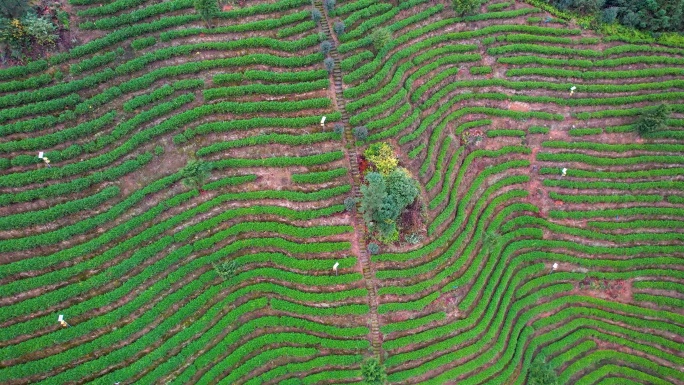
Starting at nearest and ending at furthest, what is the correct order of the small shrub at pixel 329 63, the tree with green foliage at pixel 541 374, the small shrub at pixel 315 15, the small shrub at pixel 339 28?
the tree with green foliage at pixel 541 374, the small shrub at pixel 329 63, the small shrub at pixel 339 28, the small shrub at pixel 315 15

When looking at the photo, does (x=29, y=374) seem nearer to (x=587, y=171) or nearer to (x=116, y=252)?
(x=116, y=252)

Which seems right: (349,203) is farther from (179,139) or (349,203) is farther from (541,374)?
(541,374)

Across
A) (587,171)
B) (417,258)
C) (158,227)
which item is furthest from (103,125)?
(587,171)

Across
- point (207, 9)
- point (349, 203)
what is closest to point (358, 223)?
point (349, 203)

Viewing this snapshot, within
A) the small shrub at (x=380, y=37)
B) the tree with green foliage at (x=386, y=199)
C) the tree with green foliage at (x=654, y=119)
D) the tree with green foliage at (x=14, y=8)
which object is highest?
the tree with green foliage at (x=14, y=8)

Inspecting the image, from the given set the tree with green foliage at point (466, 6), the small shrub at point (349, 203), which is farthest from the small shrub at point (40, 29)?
the tree with green foliage at point (466, 6)

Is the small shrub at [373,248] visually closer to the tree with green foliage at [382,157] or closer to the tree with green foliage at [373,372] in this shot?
the tree with green foliage at [382,157]

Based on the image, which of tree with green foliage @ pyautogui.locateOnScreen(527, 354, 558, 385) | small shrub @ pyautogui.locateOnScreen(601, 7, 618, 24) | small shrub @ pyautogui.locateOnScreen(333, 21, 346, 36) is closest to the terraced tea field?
small shrub @ pyautogui.locateOnScreen(333, 21, 346, 36)
